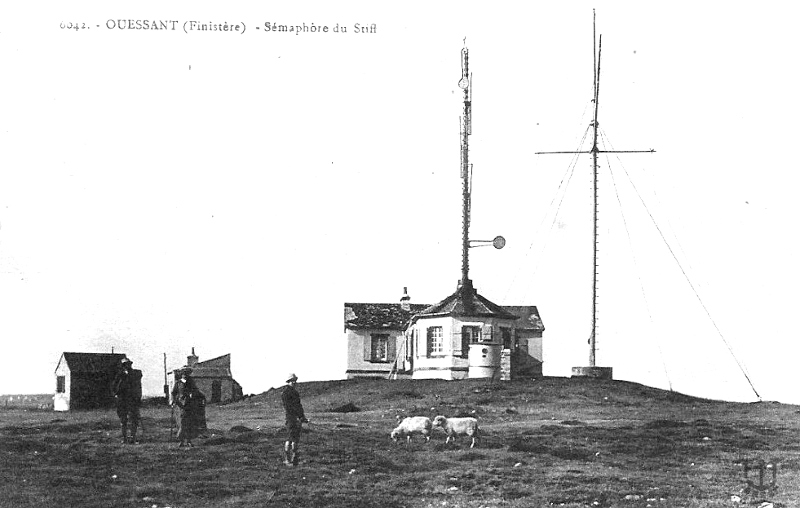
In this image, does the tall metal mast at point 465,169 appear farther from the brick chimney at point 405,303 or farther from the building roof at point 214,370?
the building roof at point 214,370

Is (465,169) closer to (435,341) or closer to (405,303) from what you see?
(435,341)

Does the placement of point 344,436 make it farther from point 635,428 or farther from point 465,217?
point 465,217

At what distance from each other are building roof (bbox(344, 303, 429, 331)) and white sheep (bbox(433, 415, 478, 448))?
20.5m

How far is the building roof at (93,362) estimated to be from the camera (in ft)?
122

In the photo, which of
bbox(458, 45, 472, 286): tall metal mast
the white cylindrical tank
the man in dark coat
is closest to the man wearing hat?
the man in dark coat

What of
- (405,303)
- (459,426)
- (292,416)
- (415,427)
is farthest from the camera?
(405,303)

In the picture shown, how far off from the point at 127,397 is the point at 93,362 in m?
17.6

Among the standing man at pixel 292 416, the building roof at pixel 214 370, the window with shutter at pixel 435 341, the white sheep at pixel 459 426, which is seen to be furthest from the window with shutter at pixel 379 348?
the standing man at pixel 292 416

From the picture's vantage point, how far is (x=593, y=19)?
23.7 m

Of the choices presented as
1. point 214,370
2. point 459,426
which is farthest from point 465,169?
point 214,370

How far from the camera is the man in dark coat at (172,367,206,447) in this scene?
68.5 ft

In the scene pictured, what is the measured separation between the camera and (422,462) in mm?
19469

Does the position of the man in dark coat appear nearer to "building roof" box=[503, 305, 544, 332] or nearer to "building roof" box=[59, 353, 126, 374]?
"building roof" box=[59, 353, 126, 374]

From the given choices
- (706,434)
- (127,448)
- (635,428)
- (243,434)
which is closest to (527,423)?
(635,428)
